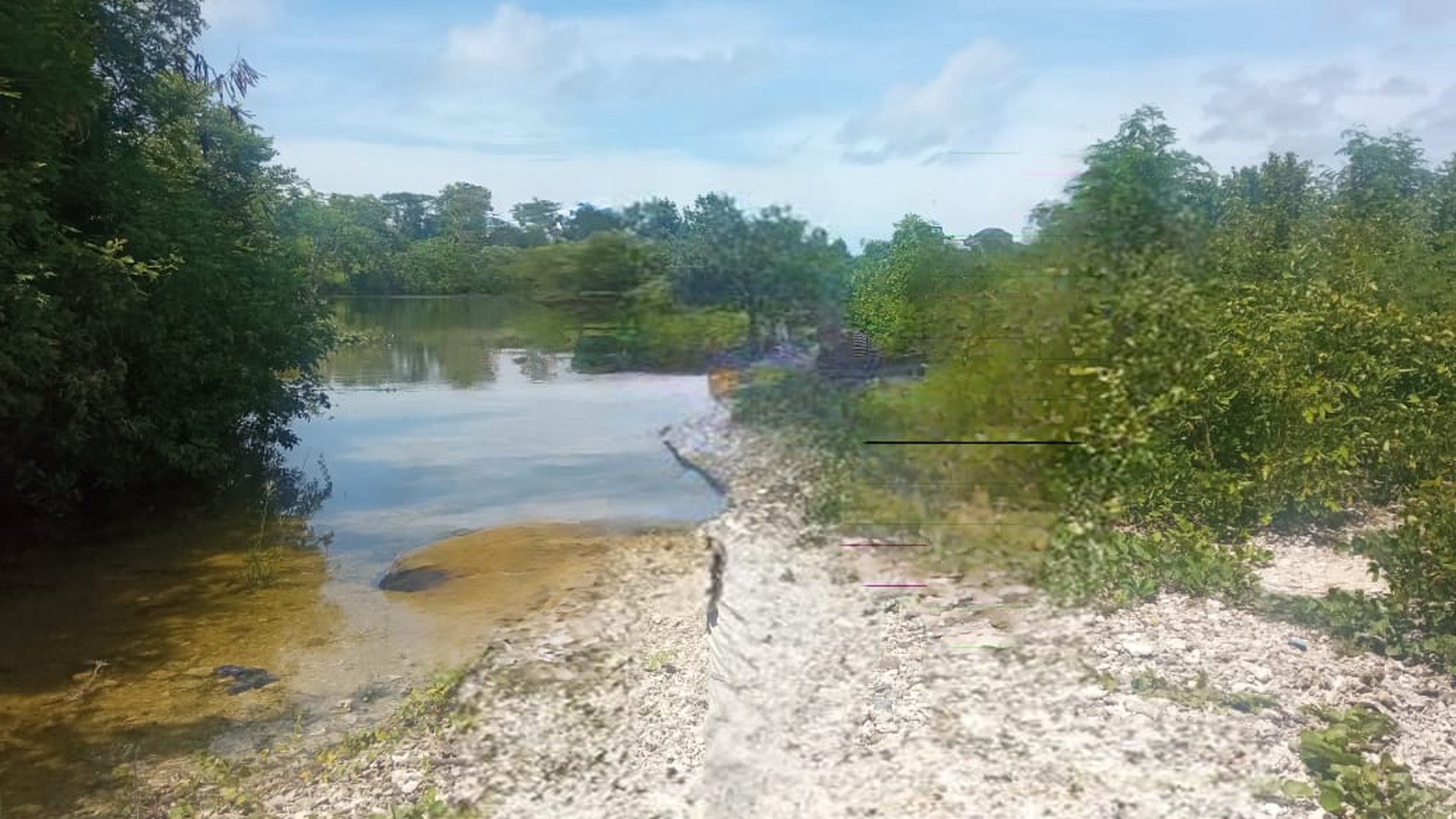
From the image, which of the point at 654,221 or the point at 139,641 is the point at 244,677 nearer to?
the point at 139,641

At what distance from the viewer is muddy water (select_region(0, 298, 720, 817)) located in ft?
22.3

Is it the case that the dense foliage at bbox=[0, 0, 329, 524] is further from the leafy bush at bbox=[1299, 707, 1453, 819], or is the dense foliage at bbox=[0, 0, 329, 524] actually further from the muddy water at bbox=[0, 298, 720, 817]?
the leafy bush at bbox=[1299, 707, 1453, 819]

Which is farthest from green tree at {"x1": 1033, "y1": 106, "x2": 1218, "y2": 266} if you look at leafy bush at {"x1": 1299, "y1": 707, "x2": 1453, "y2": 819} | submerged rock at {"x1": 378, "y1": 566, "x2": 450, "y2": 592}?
submerged rock at {"x1": 378, "y1": 566, "x2": 450, "y2": 592}

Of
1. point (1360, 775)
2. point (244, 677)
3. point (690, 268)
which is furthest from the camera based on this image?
point (244, 677)

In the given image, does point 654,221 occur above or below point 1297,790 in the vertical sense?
above

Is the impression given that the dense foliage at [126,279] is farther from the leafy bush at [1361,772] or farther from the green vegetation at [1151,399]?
the leafy bush at [1361,772]

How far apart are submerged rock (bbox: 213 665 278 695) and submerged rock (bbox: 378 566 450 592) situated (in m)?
2.13

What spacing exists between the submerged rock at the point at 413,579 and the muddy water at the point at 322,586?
9 centimetres

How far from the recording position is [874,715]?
546 centimetres

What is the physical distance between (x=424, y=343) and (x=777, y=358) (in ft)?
113

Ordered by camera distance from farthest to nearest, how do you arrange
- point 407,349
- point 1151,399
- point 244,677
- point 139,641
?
point 407,349 < point 139,641 < point 244,677 < point 1151,399

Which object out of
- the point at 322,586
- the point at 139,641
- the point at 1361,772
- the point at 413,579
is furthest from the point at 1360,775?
the point at 322,586

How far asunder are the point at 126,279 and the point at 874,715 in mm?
8658

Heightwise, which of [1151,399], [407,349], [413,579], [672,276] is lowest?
[413,579]
